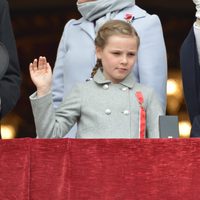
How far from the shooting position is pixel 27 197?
3.21 meters

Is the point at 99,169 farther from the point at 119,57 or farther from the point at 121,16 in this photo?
the point at 121,16

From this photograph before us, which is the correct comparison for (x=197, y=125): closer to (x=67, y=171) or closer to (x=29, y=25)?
(x=67, y=171)

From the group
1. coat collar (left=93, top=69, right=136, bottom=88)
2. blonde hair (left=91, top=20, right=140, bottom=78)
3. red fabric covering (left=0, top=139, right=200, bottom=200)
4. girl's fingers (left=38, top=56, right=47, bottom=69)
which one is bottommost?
red fabric covering (left=0, top=139, right=200, bottom=200)

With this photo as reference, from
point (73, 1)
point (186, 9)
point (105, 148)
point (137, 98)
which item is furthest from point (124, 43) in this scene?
point (186, 9)

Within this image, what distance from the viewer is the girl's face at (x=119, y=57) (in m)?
3.88

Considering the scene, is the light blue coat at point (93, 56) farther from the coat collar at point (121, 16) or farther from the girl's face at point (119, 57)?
the girl's face at point (119, 57)

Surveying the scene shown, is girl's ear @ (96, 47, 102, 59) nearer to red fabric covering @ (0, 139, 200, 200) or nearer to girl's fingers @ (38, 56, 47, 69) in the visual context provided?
girl's fingers @ (38, 56, 47, 69)

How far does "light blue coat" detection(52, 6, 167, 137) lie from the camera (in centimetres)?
419

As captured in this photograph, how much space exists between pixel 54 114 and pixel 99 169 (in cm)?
57

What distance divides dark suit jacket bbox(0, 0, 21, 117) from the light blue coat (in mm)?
403

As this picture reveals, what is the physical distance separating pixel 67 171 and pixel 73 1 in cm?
568

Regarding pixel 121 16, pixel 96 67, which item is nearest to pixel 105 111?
pixel 96 67

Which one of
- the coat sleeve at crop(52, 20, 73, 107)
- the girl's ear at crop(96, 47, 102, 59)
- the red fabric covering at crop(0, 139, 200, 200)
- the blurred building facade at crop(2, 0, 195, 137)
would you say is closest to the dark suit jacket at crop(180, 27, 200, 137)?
the girl's ear at crop(96, 47, 102, 59)

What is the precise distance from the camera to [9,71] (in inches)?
153
